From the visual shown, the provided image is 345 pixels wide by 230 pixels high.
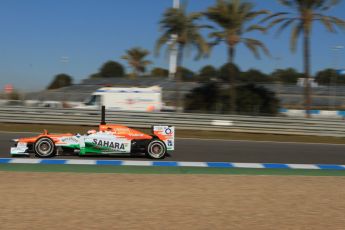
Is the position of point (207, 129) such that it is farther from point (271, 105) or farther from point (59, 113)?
point (271, 105)

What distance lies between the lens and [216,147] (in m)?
13.4

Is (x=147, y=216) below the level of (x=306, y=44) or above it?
below

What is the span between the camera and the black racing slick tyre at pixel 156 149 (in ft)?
34.7

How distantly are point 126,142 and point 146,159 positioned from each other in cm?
64

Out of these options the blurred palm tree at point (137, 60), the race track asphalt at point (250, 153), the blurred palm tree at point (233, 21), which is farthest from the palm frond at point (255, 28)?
the blurred palm tree at point (137, 60)

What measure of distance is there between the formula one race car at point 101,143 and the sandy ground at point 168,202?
76.6 inches

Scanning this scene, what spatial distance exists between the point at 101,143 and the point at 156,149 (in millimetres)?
1276

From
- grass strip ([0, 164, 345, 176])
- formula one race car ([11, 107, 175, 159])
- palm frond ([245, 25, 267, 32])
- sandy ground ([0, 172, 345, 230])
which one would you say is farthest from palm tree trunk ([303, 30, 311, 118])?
sandy ground ([0, 172, 345, 230])

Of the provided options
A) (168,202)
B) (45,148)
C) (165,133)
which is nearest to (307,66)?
(165,133)

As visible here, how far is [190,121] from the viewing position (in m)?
20.0

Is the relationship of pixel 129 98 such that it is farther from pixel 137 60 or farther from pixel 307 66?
pixel 137 60

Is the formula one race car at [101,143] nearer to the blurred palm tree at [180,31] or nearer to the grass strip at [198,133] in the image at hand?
the grass strip at [198,133]

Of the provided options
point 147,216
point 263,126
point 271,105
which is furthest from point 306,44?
point 147,216

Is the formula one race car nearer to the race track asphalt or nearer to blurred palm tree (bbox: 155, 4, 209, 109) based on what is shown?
the race track asphalt
